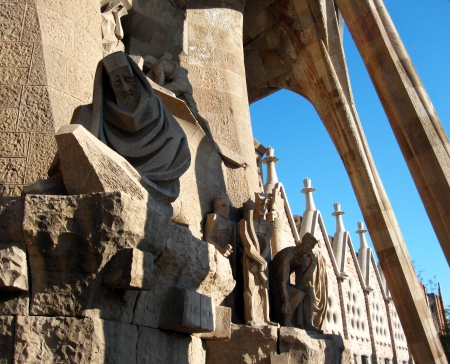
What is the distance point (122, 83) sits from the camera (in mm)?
3535

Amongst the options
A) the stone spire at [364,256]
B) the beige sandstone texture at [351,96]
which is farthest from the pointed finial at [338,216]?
the beige sandstone texture at [351,96]

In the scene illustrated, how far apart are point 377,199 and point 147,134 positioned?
294 inches

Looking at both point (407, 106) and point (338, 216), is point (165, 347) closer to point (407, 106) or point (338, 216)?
point (407, 106)

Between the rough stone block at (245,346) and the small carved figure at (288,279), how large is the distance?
2.67ft

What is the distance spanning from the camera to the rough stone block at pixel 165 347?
2.80 meters

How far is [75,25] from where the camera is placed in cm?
521

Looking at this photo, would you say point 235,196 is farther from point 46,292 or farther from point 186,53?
point 46,292

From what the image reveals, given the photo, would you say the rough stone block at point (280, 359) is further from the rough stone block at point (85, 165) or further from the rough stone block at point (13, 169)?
the rough stone block at point (13, 169)

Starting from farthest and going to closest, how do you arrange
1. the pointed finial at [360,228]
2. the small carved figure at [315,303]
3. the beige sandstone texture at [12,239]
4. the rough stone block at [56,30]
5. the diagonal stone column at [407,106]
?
1. the pointed finial at [360,228]
2. the diagonal stone column at [407,106]
3. the small carved figure at [315,303]
4. the rough stone block at [56,30]
5. the beige sandstone texture at [12,239]

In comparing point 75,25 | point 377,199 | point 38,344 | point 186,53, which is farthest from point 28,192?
point 377,199

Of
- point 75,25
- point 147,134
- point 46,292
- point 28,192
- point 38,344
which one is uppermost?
point 75,25

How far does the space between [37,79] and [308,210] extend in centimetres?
1296

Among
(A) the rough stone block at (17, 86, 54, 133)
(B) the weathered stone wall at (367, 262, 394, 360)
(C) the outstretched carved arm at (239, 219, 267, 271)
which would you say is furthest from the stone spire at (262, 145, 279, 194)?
(A) the rough stone block at (17, 86, 54, 133)

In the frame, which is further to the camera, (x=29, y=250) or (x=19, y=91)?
(x=19, y=91)
